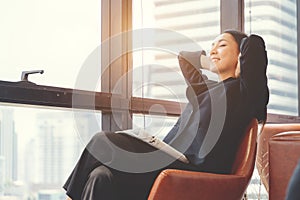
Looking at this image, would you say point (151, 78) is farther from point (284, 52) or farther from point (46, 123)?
point (284, 52)

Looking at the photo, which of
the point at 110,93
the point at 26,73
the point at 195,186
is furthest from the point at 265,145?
the point at 26,73

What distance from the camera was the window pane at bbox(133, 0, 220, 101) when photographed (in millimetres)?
3248

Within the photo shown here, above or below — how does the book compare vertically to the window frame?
below

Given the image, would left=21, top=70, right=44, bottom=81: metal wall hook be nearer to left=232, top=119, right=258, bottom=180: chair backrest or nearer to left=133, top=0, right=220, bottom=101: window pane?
left=133, top=0, right=220, bottom=101: window pane

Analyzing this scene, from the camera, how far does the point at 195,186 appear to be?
218 centimetres

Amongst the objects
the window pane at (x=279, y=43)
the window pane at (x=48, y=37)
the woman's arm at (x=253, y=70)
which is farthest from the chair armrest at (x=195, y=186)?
the window pane at (x=279, y=43)

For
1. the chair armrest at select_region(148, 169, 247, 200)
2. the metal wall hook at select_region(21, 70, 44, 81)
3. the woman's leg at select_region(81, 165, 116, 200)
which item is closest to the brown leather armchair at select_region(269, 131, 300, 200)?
the chair armrest at select_region(148, 169, 247, 200)

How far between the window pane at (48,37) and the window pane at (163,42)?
33cm

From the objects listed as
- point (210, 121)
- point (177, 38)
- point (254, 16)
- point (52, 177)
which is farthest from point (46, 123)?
point (254, 16)

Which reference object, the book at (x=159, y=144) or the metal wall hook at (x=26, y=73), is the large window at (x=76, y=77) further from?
the book at (x=159, y=144)

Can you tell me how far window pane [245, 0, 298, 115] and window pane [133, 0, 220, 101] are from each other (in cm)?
73

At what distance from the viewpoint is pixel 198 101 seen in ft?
8.69

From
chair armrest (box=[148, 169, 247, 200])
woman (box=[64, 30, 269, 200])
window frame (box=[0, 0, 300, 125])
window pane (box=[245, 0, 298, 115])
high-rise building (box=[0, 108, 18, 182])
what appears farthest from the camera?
window pane (box=[245, 0, 298, 115])

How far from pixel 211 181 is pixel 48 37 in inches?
46.4
